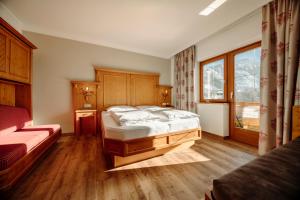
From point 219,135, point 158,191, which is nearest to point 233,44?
point 219,135

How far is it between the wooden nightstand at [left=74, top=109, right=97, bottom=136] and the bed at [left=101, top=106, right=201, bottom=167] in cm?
148

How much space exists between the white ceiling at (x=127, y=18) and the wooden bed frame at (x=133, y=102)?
1.08 m

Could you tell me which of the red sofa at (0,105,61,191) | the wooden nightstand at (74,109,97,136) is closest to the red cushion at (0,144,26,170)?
the red sofa at (0,105,61,191)

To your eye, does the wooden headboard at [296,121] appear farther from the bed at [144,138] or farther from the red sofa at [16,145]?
the red sofa at [16,145]

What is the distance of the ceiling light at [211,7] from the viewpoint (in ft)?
6.93

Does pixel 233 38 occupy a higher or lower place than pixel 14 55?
higher

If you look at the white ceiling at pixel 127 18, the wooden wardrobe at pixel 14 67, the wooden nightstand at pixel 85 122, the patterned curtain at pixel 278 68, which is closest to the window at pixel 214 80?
the white ceiling at pixel 127 18

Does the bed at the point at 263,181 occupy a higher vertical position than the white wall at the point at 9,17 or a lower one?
lower

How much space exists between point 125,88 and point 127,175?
9.35 feet

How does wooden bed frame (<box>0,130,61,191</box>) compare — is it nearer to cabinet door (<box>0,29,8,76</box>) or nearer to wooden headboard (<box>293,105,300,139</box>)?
cabinet door (<box>0,29,8,76</box>)

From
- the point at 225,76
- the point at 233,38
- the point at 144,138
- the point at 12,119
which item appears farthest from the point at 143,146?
the point at 233,38

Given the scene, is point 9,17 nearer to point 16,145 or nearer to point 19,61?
point 19,61

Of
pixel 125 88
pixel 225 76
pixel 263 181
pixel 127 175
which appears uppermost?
pixel 225 76

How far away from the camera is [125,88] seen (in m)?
4.05
